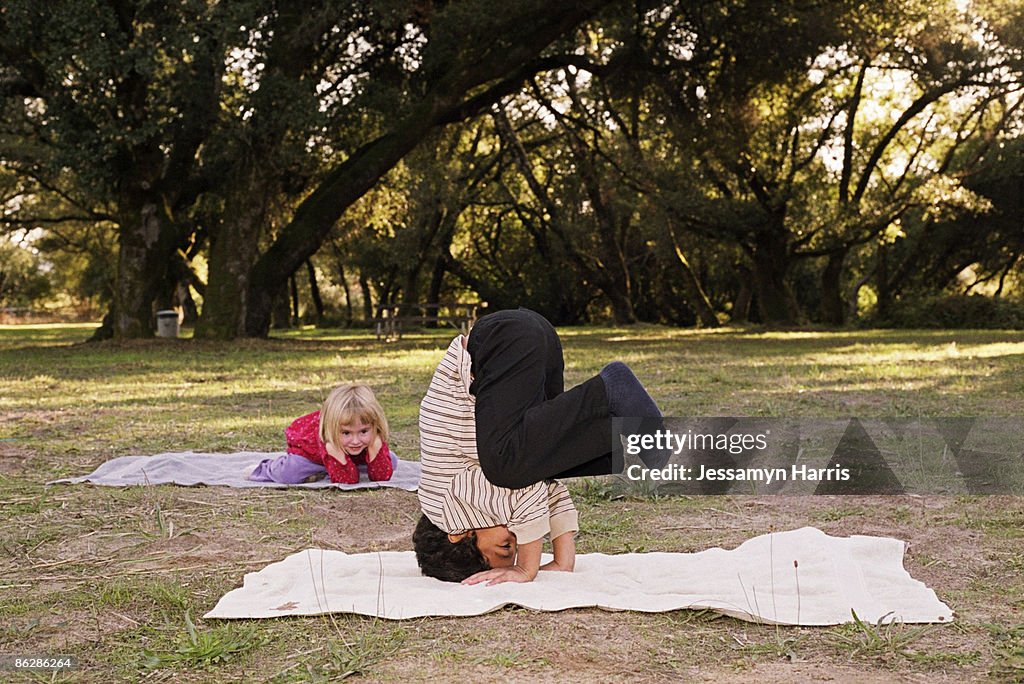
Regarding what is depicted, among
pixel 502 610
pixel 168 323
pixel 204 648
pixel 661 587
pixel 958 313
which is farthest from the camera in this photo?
pixel 958 313

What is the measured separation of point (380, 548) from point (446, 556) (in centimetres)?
80

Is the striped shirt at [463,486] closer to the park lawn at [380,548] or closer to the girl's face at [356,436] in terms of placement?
the park lawn at [380,548]

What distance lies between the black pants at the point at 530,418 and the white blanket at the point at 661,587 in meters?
0.45

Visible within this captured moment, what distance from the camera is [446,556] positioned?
13.5 feet

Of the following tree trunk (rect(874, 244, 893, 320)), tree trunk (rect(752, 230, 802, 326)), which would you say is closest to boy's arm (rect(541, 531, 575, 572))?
tree trunk (rect(752, 230, 802, 326))

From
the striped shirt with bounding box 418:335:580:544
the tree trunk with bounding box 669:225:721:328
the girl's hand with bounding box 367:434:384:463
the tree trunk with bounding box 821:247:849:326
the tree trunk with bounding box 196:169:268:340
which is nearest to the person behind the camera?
the striped shirt with bounding box 418:335:580:544

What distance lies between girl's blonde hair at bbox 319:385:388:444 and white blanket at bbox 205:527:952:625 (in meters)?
1.70

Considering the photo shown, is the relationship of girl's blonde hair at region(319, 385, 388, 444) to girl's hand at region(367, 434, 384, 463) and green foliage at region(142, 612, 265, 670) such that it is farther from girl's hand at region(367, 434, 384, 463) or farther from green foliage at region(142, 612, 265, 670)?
green foliage at region(142, 612, 265, 670)

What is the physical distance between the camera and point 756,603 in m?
3.69

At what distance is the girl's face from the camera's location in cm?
621

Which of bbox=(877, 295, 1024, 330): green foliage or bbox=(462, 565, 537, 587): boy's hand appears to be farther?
bbox=(877, 295, 1024, 330): green foliage

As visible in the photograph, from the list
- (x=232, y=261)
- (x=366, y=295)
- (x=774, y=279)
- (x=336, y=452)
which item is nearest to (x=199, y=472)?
(x=336, y=452)

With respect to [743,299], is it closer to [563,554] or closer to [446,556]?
[563,554]

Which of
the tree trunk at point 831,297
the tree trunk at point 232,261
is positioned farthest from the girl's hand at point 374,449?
the tree trunk at point 831,297
